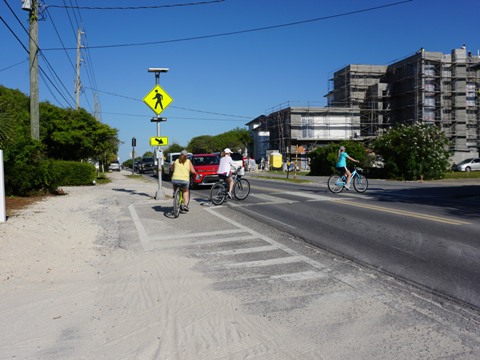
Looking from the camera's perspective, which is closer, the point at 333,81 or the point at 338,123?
the point at 338,123

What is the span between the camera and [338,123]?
76250mm

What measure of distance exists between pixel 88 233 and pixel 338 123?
7117cm

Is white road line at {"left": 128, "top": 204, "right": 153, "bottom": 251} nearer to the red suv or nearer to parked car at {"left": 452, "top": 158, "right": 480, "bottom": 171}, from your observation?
the red suv

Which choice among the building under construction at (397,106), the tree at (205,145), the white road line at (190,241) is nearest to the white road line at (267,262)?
the white road line at (190,241)

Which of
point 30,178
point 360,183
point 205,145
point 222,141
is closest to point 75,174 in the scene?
point 30,178

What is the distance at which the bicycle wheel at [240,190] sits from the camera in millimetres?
15250

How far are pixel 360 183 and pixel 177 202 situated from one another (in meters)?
8.70

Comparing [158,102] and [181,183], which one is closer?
[181,183]

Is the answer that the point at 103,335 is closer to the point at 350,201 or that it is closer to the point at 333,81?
the point at 350,201

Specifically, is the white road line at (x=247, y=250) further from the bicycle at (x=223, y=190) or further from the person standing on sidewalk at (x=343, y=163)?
the person standing on sidewalk at (x=343, y=163)

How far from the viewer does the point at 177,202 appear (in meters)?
11.3

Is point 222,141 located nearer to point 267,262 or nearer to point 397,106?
point 397,106

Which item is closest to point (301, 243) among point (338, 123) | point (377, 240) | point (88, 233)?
point (377, 240)

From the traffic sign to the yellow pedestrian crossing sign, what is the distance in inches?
36.2
